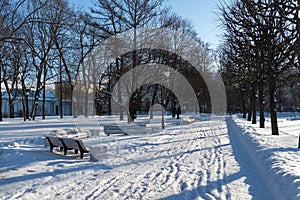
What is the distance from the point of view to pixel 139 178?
7.29 metres

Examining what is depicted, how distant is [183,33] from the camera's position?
30359 mm

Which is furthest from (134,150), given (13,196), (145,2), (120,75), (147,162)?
(145,2)

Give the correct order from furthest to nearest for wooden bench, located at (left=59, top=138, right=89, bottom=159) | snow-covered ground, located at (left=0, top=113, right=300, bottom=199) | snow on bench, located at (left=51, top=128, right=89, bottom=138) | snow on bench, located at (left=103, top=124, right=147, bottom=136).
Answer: snow on bench, located at (left=103, top=124, right=147, bottom=136) → snow on bench, located at (left=51, top=128, right=89, bottom=138) → wooden bench, located at (left=59, top=138, right=89, bottom=159) → snow-covered ground, located at (left=0, top=113, right=300, bottom=199)

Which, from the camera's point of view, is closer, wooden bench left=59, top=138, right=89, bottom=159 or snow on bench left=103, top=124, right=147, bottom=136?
wooden bench left=59, top=138, right=89, bottom=159

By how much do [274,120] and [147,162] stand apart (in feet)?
31.6

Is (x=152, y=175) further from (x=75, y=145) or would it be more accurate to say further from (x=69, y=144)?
(x=69, y=144)

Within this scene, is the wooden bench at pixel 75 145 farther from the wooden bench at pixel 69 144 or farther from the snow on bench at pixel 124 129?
the snow on bench at pixel 124 129

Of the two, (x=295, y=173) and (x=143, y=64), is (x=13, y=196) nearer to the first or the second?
(x=295, y=173)

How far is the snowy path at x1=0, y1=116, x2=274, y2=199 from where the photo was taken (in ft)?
19.6

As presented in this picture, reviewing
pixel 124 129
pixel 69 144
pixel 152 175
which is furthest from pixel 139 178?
pixel 124 129

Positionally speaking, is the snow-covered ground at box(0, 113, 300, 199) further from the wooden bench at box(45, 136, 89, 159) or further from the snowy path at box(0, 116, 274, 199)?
the wooden bench at box(45, 136, 89, 159)

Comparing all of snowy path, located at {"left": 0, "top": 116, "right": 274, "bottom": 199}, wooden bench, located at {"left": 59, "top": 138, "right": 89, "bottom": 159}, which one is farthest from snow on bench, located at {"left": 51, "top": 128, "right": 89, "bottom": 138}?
wooden bench, located at {"left": 59, "top": 138, "right": 89, "bottom": 159}

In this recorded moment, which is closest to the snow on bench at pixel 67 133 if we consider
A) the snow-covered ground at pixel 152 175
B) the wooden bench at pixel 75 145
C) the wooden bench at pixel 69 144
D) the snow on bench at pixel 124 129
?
the snow on bench at pixel 124 129

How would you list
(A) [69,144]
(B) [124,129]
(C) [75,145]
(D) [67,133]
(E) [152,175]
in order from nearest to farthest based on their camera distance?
(E) [152,175] → (C) [75,145] → (A) [69,144] → (D) [67,133] → (B) [124,129]
